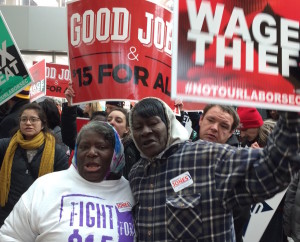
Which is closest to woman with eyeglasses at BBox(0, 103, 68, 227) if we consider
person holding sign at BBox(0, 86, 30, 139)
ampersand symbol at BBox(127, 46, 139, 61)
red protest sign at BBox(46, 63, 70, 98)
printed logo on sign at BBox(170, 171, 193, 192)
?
person holding sign at BBox(0, 86, 30, 139)

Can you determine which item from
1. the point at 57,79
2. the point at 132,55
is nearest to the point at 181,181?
the point at 132,55

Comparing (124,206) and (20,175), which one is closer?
(124,206)

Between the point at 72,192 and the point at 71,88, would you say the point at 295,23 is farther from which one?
the point at 71,88

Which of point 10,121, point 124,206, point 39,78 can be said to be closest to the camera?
point 124,206

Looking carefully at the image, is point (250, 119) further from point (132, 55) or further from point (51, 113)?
point (51, 113)

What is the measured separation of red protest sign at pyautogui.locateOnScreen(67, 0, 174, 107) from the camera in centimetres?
287

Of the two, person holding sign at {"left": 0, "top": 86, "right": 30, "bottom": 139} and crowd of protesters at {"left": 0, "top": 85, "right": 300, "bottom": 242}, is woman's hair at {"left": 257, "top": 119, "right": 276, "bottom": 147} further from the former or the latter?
person holding sign at {"left": 0, "top": 86, "right": 30, "bottom": 139}

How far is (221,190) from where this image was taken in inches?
72.8

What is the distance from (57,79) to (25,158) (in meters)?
3.92

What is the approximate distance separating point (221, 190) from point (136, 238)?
0.48 meters

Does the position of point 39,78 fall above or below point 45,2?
below

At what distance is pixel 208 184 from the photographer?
1898mm

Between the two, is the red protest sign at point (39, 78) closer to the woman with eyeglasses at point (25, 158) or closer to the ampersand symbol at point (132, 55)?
the woman with eyeglasses at point (25, 158)

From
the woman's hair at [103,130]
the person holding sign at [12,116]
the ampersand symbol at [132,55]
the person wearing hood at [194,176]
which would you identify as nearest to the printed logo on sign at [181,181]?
the person wearing hood at [194,176]
